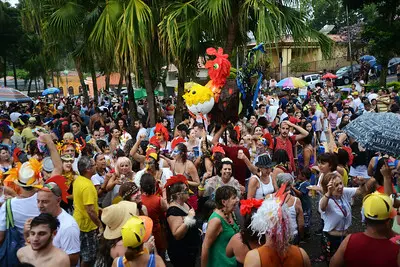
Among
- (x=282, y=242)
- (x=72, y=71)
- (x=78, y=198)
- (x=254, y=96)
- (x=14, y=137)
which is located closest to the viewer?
(x=282, y=242)

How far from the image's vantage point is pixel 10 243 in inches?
157

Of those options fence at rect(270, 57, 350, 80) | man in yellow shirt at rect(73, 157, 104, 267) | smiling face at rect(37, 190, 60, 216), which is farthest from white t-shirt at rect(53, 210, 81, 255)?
fence at rect(270, 57, 350, 80)

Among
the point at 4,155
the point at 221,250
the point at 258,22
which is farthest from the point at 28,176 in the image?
the point at 258,22

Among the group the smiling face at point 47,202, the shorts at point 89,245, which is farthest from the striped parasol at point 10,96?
the smiling face at point 47,202

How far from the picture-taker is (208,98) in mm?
6496

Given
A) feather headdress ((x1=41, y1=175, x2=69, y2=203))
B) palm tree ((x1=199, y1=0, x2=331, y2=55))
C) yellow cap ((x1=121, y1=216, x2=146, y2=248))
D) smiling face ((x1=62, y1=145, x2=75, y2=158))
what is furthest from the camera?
palm tree ((x1=199, y1=0, x2=331, y2=55))

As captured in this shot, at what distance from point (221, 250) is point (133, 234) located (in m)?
1.00

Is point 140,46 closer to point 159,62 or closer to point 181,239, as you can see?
point 159,62

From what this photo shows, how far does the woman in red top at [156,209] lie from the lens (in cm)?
463

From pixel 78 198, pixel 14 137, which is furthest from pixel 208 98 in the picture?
pixel 14 137

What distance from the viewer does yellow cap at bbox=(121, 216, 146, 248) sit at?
10.4ft

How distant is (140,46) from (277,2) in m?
3.51

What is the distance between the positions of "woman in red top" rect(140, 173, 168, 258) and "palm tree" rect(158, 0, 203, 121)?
667cm

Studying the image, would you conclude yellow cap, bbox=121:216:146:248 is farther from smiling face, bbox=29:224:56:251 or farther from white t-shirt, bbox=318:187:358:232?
white t-shirt, bbox=318:187:358:232
